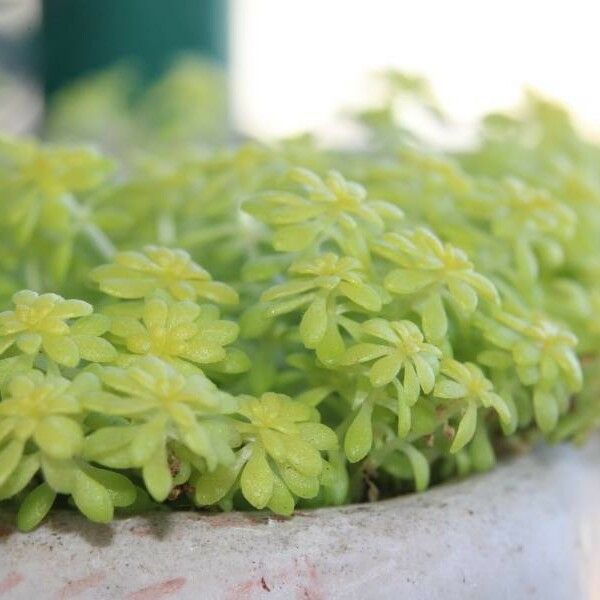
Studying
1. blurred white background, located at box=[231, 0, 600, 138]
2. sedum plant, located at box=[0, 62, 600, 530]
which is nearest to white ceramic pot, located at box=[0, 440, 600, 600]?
sedum plant, located at box=[0, 62, 600, 530]

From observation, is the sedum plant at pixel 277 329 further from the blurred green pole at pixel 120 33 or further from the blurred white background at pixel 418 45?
the blurred white background at pixel 418 45

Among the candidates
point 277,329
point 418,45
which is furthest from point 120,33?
point 277,329

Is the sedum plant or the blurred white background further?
the blurred white background

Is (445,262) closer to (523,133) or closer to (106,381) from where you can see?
(106,381)

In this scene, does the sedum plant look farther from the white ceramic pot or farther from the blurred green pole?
the blurred green pole

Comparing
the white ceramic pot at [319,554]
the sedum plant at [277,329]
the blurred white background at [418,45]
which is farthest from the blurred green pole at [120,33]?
the white ceramic pot at [319,554]

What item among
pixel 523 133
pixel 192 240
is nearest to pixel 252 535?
pixel 192 240
